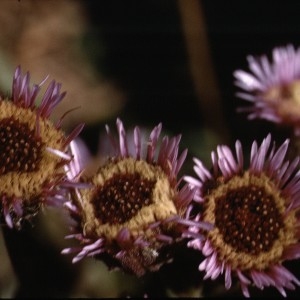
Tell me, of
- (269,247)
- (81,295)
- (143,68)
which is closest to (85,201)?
(269,247)

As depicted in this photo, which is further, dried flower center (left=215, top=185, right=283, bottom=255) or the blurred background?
the blurred background

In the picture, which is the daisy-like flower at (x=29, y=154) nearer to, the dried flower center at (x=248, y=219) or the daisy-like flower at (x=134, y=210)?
the daisy-like flower at (x=134, y=210)

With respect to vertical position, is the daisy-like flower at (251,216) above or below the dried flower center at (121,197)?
below

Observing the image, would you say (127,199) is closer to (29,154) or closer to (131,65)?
(29,154)

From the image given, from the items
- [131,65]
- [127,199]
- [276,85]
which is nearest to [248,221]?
[127,199]

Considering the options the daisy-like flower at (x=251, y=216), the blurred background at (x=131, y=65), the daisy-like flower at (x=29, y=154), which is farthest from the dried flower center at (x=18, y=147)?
the blurred background at (x=131, y=65)

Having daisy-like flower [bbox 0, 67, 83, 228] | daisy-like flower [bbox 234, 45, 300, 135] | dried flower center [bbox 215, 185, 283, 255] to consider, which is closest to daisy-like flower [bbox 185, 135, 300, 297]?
dried flower center [bbox 215, 185, 283, 255]

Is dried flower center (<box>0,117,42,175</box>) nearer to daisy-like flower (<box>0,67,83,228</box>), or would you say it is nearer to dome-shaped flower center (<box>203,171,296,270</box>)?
daisy-like flower (<box>0,67,83,228</box>)
